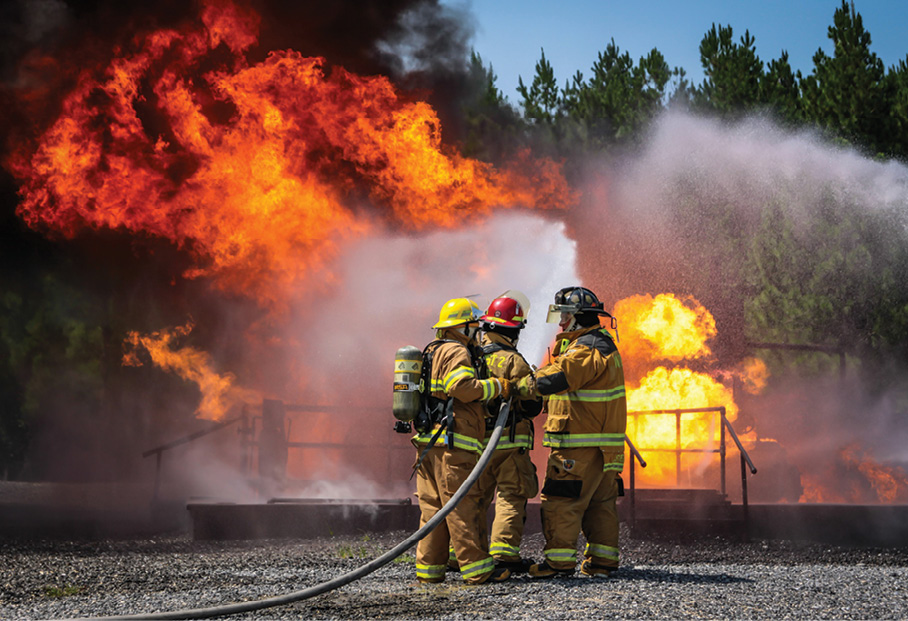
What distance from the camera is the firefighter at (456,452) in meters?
6.61

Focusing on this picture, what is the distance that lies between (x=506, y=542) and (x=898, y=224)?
55.9ft

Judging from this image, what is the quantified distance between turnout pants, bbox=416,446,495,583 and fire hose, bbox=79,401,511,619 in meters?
0.17

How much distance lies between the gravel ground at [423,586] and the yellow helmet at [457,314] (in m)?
1.99

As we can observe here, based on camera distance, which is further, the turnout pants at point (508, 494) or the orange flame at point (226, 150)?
the orange flame at point (226, 150)

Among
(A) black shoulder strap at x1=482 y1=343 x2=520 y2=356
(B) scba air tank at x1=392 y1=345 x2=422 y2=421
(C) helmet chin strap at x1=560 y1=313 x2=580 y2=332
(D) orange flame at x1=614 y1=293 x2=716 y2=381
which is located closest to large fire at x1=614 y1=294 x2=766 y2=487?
(D) orange flame at x1=614 y1=293 x2=716 y2=381

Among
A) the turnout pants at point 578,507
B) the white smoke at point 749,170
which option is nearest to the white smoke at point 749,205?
the white smoke at point 749,170

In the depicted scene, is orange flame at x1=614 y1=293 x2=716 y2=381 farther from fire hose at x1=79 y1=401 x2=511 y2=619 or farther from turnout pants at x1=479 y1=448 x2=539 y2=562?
fire hose at x1=79 y1=401 x2=511 y2=619

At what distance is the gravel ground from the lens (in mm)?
5480

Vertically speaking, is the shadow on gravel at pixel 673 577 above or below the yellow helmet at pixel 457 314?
below

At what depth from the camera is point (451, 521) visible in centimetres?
670

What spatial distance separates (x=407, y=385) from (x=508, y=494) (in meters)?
1.13

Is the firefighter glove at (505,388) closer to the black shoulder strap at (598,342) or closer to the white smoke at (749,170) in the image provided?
the black shoulder strap at (598,342)

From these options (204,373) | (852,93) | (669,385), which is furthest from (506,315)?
(852,93)

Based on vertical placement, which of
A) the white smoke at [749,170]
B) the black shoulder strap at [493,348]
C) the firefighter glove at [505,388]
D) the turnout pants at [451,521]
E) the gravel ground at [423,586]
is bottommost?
the gravel ground at [423,586]
